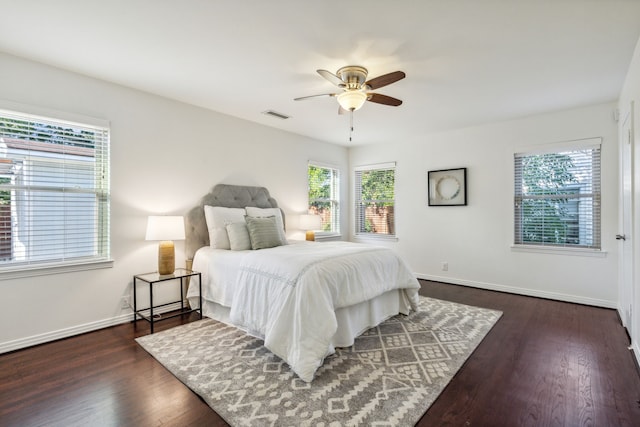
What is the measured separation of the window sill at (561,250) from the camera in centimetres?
381

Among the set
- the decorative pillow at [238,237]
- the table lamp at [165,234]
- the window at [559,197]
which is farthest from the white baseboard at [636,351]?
the table lamp at [165,234]

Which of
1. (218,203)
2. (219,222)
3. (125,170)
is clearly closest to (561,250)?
(219,222)

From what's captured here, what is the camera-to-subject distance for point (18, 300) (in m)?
2.66

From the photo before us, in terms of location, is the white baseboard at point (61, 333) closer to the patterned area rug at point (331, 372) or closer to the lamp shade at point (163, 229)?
the patterned area rug at point (331, 372)

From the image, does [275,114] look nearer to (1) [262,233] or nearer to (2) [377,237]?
(1) [262,233]

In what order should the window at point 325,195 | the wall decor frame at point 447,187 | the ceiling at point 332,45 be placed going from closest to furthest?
the ceiling at point 332,45, the wall decor frame at point 447,187, the window at point 325,195

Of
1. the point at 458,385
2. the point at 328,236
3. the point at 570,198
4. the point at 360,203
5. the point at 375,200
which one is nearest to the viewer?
the point at 458,385

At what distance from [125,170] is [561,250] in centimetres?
534

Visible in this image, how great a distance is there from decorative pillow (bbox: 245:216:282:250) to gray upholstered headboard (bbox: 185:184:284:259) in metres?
0.61

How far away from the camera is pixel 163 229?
3.22m

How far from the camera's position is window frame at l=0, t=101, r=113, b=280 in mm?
2660

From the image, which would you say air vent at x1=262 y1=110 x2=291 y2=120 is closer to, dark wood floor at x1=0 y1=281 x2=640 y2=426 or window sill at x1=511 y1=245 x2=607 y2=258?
dark wood floor at x1=0 y1=281 x2=640 y2=426

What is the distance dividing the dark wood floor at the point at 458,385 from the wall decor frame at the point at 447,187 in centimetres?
232

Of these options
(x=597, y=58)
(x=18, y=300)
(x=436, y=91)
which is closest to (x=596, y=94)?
(x=597, y=58)
